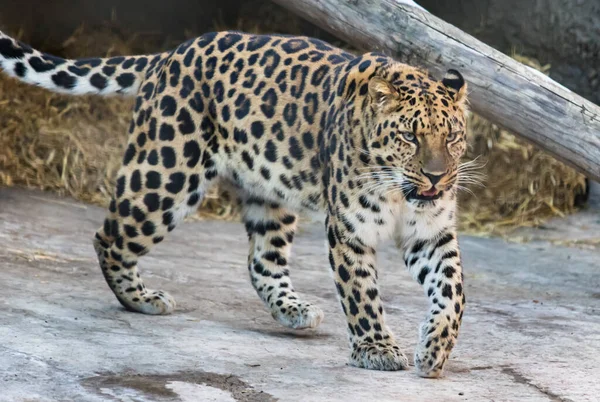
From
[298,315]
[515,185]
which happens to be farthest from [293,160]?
[515,185]

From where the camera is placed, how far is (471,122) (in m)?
9.90

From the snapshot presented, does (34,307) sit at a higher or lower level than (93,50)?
lower

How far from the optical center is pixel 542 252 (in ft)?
28.4

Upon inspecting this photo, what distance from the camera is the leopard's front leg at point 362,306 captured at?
5.11 metres

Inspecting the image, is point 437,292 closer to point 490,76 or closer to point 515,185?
point 490,76

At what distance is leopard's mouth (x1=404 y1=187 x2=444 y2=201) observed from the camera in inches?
197

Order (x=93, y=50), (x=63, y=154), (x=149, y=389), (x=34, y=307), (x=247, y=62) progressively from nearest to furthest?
(x=149, y=389)
(x=34, y=307)
(x=247, y=62)
(x=63, y=154)
(x=93, y=50)

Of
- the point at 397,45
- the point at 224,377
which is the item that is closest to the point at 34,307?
the point at 224,377

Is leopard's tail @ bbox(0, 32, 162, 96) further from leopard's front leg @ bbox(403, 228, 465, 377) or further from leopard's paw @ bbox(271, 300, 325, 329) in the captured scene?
leopard's front leg @ bbox(403, 228, 465, 377)

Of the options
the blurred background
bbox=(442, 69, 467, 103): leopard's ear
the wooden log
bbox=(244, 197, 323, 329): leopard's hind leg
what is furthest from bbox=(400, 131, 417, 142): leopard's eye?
the blurred background

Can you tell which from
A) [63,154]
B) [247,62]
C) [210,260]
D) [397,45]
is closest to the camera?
[247,62]

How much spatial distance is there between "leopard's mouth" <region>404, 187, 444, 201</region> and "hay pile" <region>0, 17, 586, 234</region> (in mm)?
4441

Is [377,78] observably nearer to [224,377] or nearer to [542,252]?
[224,377]

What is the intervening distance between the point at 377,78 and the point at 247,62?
49.4 inches
